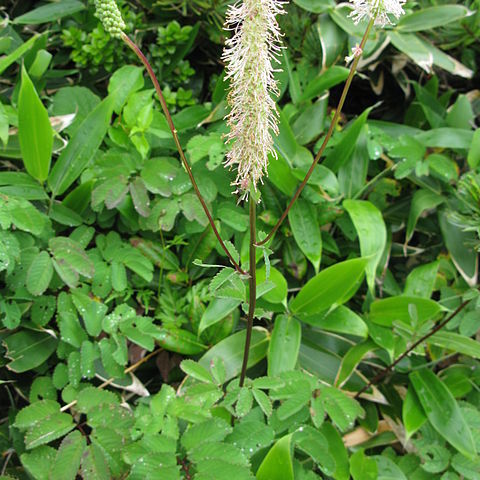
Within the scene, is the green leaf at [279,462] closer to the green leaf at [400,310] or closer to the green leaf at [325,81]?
the green leaf at [400,310]

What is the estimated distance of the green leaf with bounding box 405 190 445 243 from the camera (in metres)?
1.81

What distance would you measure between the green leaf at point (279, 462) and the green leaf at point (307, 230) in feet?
1.97

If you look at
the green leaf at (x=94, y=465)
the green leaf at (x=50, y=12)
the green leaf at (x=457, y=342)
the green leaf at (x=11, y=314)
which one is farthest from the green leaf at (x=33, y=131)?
the green leaf at (x=457, y=342)

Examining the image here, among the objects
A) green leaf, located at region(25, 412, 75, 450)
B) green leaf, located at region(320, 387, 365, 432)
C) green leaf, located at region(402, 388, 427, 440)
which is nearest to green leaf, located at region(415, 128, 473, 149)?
green leaf, located at region(402, 388, 427, 440)

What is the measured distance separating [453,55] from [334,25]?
64 centimetres

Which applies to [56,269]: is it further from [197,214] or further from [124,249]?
[197,214]

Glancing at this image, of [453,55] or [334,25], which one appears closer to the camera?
[334,25]

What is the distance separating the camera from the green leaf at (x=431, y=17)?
1.94 metres

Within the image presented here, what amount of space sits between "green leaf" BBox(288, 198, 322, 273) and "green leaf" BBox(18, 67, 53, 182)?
798mm

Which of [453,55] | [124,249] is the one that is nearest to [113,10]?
[124,249]

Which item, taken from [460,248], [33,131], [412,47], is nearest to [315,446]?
[460,248]

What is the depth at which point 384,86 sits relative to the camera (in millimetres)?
2299

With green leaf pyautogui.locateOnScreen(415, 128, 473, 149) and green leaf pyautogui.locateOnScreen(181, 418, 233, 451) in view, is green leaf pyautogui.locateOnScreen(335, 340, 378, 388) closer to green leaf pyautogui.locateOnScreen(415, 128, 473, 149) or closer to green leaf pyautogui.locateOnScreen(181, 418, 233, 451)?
green leaf pyautogui.locateOnScreen(181, 418, 233, 451)

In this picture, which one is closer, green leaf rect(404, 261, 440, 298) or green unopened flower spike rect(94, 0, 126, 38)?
green unopened flower spike rect(94, 0, 126, 38)
